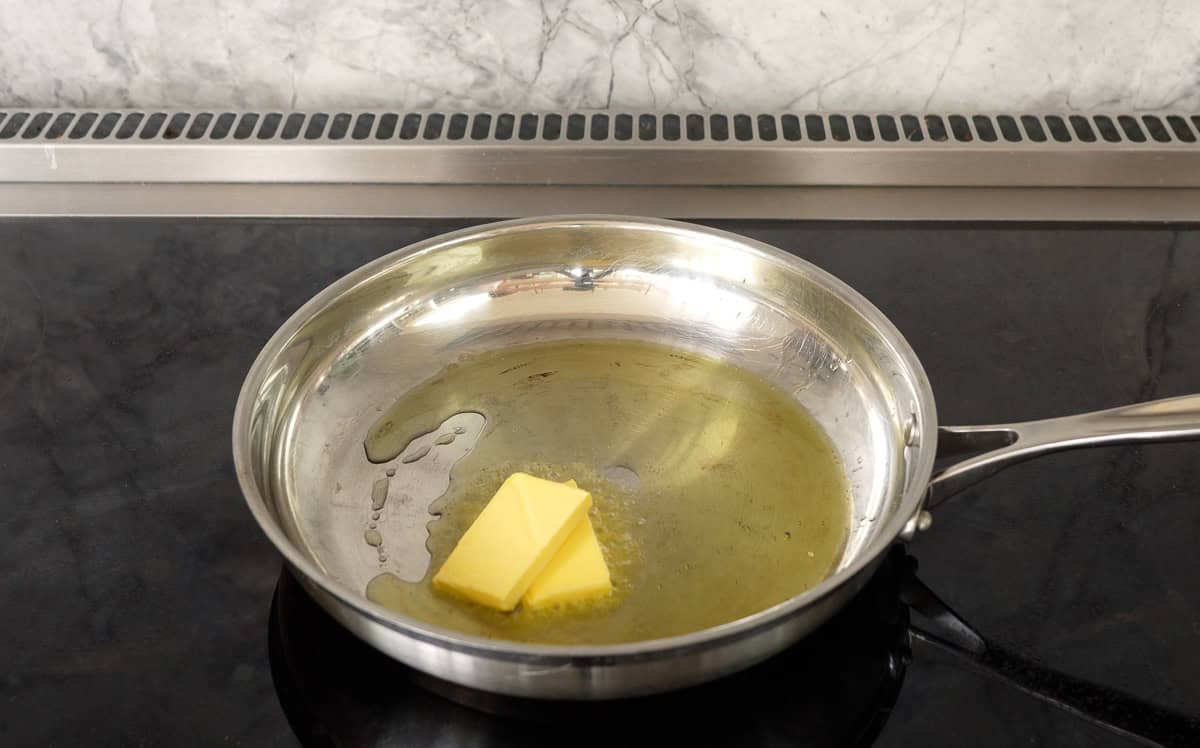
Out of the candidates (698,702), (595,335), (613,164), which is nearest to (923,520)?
(698,702)

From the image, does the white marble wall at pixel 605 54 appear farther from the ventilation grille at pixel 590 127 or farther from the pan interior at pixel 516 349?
the pan interior at pixel 516 349

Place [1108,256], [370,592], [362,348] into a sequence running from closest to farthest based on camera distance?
[370,592] → [362,348] → [1108,256]

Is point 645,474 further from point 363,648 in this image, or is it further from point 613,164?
point 613,164

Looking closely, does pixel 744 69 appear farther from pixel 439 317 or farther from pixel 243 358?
pixel 243 358

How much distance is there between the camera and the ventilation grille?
3.04 ft

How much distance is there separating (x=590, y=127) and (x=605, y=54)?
6 centimetres

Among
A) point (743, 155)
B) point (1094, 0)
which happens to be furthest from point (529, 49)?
point (1094, 0)

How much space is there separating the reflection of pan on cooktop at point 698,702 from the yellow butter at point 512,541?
48 millimetres

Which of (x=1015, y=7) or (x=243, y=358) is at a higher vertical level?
(x=1015, y=7)

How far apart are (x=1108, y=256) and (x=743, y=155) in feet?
0.94

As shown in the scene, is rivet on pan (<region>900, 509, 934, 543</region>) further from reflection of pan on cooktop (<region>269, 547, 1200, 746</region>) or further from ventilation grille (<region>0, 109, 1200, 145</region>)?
ventilation grille (<region>0, 109, 1200, 145</region>)

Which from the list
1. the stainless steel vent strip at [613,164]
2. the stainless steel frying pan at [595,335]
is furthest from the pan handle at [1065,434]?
the stainless steel vent strip at [613,164]

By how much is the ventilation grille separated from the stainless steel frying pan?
174 millimetres

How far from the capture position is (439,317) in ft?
2.58
